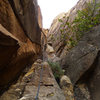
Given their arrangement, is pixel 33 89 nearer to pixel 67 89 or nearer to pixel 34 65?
pixel 67 89

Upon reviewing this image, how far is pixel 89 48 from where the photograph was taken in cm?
618

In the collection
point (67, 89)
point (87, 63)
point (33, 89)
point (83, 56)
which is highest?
point (83, 56)

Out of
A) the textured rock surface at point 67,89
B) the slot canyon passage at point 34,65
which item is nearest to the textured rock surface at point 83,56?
the slot canyon passage at point 34,65

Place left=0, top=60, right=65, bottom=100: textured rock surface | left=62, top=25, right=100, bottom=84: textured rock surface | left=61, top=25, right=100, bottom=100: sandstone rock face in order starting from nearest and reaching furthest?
left=0, top=60, right=65, bottom=100: textured rock surface, left=61, top=25, right=100, bottom=100: sandstone rock face, left=62, top=25, right=100, bottom=84: textured rock surface

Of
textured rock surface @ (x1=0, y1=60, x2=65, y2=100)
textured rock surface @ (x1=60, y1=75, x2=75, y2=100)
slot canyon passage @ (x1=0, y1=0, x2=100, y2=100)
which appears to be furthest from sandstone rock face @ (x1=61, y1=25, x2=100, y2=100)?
textured rock surface @ (x1=0, y1=60, x2=65, y2=100)

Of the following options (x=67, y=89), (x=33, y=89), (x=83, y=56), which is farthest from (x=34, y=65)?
(x=83, y=56)

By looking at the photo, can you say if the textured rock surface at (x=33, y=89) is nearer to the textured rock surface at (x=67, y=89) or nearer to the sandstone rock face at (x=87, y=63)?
the textured rock surface at (x=67, y=89)

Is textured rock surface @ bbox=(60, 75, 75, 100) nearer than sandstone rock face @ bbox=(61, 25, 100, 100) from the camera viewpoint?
Yes

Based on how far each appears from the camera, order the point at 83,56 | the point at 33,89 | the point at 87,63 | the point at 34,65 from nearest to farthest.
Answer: the point at 33,89
the point at 87,63
the point at 34,65
the point at 83,56

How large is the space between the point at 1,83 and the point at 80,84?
4151mm

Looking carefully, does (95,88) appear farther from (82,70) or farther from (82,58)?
(82,58)

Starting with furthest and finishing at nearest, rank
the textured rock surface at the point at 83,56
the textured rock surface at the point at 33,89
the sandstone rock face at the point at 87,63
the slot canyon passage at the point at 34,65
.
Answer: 1. the textured rock surface at the point at 83,56
2. the sandstone rock face at the point at 87,63
3. the textured rock surface at the point at 33,89
4. the slot canyon passage at the point at 34,65

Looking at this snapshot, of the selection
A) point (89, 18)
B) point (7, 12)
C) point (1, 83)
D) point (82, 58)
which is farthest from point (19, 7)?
point (89, 18)

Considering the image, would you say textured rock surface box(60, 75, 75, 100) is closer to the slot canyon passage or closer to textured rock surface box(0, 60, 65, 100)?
the slot canyon passage
